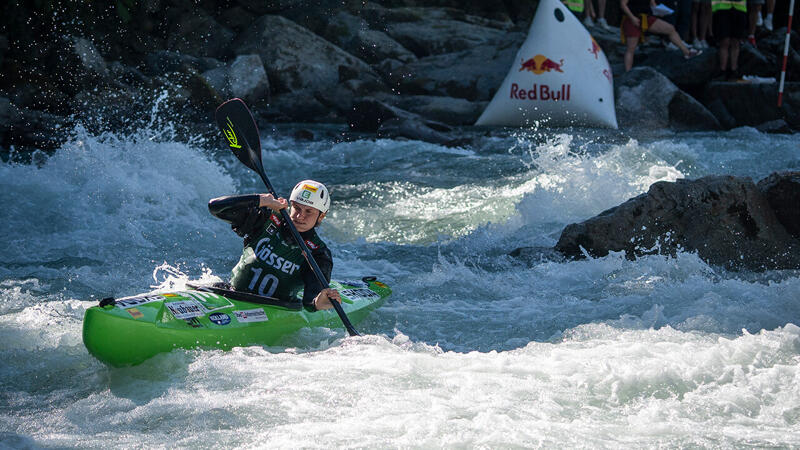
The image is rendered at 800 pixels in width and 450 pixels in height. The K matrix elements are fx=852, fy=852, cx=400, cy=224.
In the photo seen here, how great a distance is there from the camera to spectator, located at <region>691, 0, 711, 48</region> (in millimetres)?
12336

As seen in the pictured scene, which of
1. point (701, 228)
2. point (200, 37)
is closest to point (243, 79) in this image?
point (200, 37)

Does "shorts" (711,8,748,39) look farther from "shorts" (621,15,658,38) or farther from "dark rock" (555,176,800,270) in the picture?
"dark rock" (555,176,800,270)

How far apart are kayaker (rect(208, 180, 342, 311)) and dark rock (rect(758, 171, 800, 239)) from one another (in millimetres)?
3254

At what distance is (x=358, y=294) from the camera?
4930 millimetres

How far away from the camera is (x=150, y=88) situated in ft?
36.5

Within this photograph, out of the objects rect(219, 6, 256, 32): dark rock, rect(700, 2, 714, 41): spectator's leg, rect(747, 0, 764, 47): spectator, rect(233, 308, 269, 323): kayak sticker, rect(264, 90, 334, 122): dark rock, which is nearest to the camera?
rect(233, 308, 269, 323): kayak sticker

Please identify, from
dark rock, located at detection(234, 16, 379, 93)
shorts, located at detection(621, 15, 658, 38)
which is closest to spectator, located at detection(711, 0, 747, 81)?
shorts, located at detection(621, 15, 658, 38)

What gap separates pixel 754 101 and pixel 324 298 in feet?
28.5

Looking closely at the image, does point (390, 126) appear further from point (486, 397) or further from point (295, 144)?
point (486, 397)

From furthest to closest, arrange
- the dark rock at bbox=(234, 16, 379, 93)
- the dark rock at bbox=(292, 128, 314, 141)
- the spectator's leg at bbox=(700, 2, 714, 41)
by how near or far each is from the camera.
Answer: the dark rock at bbox=(234, 16, 379, 93) → the spectator's leg at bbox=(700, 2, 714, 41) → the dark rock at bbox=(292, 128, 314, 141)

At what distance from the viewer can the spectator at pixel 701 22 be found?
1234cm

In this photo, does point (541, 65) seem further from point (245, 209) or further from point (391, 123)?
point (245, 209)

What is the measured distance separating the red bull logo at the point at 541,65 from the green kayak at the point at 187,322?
6.55 meters

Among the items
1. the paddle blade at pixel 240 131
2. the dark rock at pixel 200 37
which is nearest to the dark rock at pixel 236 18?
the dark rock at pixel 200 37
